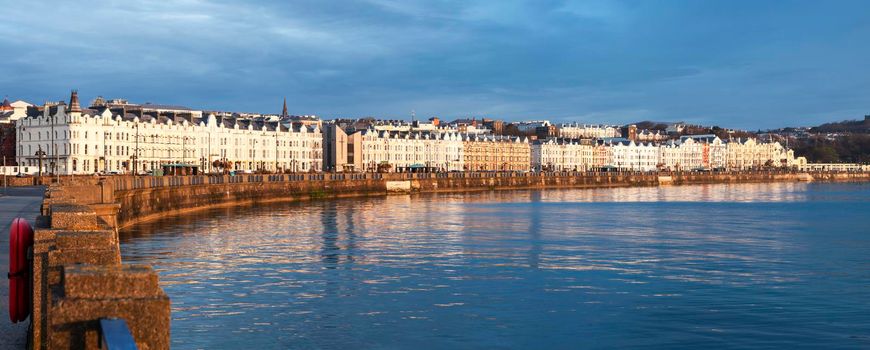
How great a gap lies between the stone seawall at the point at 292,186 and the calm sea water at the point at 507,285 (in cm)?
406

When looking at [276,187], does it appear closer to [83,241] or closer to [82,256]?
[83,241]

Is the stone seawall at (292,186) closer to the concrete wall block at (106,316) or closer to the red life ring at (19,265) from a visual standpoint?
the red life ring at (19,265)

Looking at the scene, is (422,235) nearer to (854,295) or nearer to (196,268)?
(196,268)

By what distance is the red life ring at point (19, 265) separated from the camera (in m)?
9.52

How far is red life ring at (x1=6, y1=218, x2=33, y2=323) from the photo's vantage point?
Result: 952cm

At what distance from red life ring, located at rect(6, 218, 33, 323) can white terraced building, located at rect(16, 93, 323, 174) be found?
84.7 m

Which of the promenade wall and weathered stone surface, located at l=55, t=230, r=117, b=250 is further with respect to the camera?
weathered stone surface, located at l=55, t=230, r=117, b=250

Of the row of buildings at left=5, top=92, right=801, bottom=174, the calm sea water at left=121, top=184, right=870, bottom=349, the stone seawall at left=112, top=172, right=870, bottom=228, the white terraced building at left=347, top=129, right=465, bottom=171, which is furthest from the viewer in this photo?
the white terraced building at left=347, top=129, right=465, bottom=171

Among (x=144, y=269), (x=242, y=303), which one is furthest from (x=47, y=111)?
(x=144, y=269)

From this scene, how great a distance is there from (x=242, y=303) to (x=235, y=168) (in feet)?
359

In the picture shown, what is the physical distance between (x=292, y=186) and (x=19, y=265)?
2954 inches

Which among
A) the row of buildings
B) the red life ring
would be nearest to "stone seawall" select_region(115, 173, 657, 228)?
the row of buildings

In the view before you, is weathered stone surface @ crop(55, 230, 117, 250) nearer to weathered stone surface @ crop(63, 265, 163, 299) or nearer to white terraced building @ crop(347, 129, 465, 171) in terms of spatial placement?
weathered stone surface @ crop(63, 265, 163, 299)

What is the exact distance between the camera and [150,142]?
114 m
